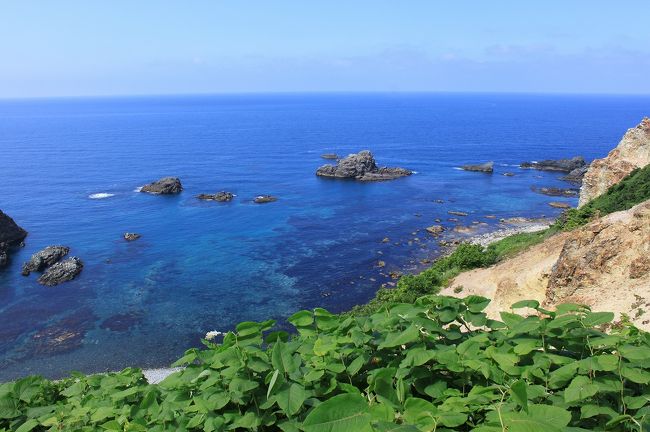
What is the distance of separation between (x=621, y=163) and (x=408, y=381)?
54094mm

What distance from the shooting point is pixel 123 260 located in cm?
5697

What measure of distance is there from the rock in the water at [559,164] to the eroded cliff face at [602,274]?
297ft

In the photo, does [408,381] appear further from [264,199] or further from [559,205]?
[559,205]

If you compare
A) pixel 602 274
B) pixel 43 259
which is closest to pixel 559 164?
pixel 602 274

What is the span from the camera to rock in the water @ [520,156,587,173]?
354 ft

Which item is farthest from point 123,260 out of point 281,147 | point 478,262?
point 281,147

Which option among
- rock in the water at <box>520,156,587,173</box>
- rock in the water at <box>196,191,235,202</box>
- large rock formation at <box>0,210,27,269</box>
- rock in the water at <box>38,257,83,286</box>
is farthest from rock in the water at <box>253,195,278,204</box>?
rock in the water at <box>520,156,587,173</box>

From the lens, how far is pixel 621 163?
160 feet

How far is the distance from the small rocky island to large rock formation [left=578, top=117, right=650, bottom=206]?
173 feet

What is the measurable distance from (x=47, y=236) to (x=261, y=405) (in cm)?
7281

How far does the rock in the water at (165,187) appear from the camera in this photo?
288ft

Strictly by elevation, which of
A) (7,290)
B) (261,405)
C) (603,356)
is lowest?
(7,290)

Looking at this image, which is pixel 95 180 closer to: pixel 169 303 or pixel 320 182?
pixel 320 182

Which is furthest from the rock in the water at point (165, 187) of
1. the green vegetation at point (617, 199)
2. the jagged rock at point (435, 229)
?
the green vegetation at point (617, 199)
